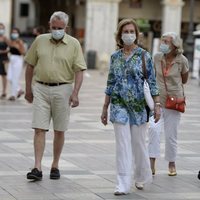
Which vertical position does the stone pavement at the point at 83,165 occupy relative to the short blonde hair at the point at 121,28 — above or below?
below

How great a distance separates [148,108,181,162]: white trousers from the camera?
10328 mm

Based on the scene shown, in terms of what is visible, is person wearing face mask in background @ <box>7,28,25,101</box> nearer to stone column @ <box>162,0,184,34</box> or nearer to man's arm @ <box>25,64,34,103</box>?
man's arm @ <box>25,64,34,103</box>

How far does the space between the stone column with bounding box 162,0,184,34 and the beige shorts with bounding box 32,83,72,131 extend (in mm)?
36940

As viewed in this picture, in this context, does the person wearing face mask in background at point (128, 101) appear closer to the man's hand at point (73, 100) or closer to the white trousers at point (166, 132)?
the man's hand at point (73, 100)

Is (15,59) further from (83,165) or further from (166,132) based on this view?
(166,132)

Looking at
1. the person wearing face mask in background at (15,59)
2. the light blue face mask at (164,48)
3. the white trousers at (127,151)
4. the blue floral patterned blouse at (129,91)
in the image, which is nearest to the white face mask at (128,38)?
the blue floral patterned blouse at (129,91)

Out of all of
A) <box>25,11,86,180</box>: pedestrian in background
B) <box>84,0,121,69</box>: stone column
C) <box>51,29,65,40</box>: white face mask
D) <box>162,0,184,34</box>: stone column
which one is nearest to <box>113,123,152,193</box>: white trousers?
<box>25,11,86,180</box>: pedestrian in background

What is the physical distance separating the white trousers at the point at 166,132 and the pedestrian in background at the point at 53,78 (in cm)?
123

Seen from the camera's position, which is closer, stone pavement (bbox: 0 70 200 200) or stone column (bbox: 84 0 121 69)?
stone pavement (bbox: 0 70 200 200)

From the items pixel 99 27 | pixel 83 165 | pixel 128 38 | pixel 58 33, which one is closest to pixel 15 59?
pixel 83 165

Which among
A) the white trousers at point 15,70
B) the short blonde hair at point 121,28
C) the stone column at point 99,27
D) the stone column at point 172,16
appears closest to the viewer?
the short blonde hair at point 121,28

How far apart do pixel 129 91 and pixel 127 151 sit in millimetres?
678

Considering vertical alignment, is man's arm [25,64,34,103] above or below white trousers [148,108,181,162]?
above

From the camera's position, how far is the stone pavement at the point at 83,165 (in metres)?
9.04
